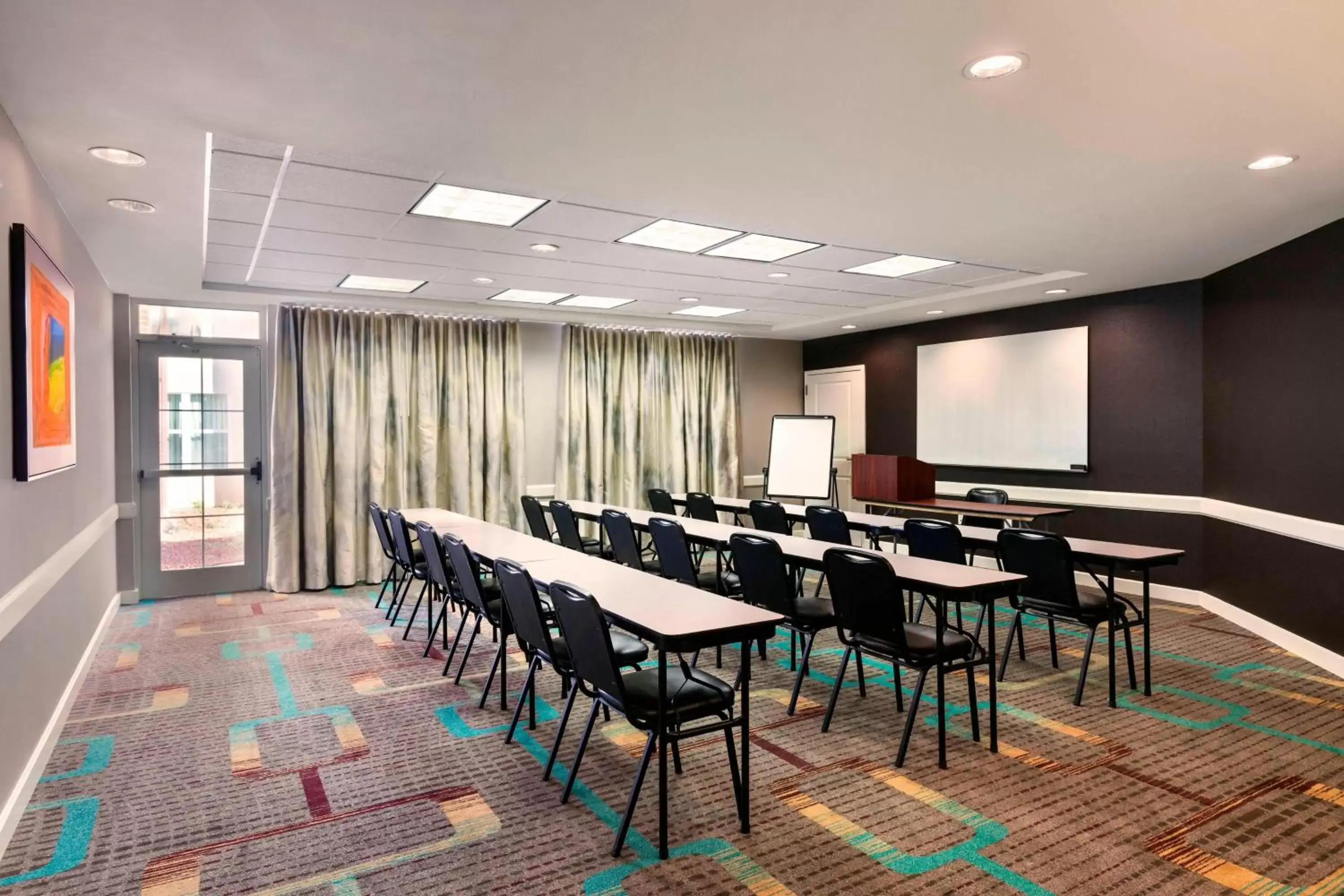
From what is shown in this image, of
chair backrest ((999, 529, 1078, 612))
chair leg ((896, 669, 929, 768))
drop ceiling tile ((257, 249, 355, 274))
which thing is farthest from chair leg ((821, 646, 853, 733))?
drop ceiling tile ((257, 249, 355, 274))

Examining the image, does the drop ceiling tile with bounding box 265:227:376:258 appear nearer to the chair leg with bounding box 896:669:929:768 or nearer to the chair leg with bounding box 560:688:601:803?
the chair leg with bounding box 560:688:601:803

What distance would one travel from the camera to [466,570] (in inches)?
164

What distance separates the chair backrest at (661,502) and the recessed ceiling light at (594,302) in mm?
1838

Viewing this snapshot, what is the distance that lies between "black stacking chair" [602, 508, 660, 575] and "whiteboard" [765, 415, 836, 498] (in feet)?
10.5

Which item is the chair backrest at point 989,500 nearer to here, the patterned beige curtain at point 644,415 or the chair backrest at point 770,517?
the chair backrest at point 770,517

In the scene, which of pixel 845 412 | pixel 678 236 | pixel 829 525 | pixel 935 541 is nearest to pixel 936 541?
pixel 935 541

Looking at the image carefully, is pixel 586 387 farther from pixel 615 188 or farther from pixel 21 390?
pixel 21 390

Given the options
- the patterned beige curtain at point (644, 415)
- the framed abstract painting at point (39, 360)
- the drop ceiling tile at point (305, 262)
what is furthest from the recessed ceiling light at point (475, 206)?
the patterned beige curtain at point (644, 415)

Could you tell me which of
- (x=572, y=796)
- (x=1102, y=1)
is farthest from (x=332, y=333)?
(x=1102, y=1)

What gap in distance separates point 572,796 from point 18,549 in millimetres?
2358

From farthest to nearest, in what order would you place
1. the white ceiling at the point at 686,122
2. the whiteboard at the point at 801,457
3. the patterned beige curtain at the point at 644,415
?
1. the patterned beige curtain at the point at 644,415
2. the whiteboard at the point at 801,457
3. the white ceiling at the point at 686,122

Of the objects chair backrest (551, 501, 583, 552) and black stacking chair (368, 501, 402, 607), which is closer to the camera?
black stacking chair (368, 501, 402, 607)

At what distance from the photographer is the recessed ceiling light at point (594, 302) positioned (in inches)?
284

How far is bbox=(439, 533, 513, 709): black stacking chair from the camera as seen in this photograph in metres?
4.02
